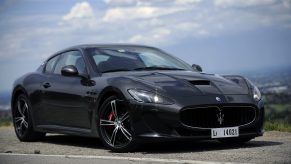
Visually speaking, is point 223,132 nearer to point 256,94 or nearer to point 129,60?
Answer: point 256,94

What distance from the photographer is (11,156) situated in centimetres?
937

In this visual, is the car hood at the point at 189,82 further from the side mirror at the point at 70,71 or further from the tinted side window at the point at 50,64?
the tinted side window at the point at 50,64

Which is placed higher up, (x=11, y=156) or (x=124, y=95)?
(x=124, y=95)

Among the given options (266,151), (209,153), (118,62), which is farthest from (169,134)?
(118,62)

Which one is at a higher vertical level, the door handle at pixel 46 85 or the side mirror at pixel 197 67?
the side mirror at pixel 197 67

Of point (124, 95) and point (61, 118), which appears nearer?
point (124, 95)

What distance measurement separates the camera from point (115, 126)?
9.28 metres

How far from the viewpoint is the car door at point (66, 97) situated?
10038mm

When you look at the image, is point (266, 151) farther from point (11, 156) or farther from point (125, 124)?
point (11, 156)

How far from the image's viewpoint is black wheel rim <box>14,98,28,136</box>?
12.0 m

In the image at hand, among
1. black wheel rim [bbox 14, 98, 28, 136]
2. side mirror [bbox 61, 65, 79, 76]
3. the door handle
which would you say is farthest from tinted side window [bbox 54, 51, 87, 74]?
black wheel rim [bbox 14, 98, 28, 136]

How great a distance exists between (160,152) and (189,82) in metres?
0.98

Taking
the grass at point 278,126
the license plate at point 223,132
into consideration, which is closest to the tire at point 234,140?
the license plate at point 223,132

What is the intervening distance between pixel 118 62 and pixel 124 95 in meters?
1.29
